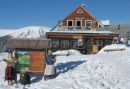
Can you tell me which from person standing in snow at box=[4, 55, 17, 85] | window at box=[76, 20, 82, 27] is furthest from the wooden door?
window at box=[76, 20, 82, 27]

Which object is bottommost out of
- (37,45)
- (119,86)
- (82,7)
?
(119,86)

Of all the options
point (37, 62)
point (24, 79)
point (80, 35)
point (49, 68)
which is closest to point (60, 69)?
point (37, 62)

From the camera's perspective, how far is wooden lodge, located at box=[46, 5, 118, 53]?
45325mm

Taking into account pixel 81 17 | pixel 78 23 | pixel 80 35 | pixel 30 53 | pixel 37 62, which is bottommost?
pixel 37 62

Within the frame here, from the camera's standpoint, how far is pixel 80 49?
147 feet

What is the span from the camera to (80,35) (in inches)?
1876

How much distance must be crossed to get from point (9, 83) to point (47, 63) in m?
2.50

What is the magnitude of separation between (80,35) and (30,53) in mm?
25357

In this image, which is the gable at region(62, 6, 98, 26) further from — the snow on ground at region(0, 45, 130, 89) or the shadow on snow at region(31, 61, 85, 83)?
the shadow on snow at region(31, 61, 85, 83)

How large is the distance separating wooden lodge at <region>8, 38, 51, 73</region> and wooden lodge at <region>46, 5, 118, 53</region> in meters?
21.2

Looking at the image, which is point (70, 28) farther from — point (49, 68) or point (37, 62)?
point (49, 68)

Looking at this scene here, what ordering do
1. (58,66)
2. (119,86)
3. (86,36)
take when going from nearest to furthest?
(119,86) → (58,66) → (86,36)

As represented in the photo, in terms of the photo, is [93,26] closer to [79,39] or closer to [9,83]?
[79,39]

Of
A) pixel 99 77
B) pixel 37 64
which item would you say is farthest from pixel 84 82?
pixel 37 64
